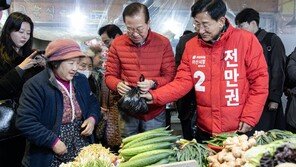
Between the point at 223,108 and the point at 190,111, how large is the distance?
2.72 feet

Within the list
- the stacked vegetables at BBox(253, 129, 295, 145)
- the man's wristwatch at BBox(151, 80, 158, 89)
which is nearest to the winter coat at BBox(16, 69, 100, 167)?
the man's wristwatch at BBox(151, 80, 158, 89)

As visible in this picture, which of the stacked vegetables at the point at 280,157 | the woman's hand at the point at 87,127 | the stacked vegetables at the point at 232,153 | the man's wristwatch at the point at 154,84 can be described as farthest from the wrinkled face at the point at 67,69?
the stacked vegetables at the point at 280,157

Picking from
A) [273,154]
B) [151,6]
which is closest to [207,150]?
[273,154]

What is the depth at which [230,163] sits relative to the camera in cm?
198

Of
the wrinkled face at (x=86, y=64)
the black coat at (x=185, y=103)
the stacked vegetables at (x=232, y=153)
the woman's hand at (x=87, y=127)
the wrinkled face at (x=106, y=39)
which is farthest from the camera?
the wrinkled face at (x=106, y=39)

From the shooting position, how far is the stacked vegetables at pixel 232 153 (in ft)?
6.50

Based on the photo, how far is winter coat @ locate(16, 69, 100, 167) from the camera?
2.77 metres

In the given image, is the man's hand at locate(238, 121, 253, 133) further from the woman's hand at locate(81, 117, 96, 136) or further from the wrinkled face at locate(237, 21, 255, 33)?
the wrinkled face at locate(237, 21, 255, 33)

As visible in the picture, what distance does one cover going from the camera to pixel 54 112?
9.25 feet

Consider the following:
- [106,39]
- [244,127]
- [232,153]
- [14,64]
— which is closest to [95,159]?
[232,153]

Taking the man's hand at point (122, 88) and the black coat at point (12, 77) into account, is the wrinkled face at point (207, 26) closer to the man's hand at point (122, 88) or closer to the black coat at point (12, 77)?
the man's hand at point (122, 88)

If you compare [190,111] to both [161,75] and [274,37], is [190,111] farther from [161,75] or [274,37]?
[274,37]

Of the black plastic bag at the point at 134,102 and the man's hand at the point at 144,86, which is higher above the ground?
the man's hand at the point at 144,86

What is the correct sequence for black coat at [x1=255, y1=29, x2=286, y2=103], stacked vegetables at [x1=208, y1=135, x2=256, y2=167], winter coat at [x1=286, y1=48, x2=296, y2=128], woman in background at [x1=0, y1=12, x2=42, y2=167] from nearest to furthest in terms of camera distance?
stacked vegetables at [x1=208, y1=135, x2=256, y2=167] → woman in background at [x1=0, y1=12, x2=42, y2=167] → winter coat at [x1=286, y1=48, x2=296, y2=128] → black coat at [x1=255, y1=29, x2=286, y2=103]
